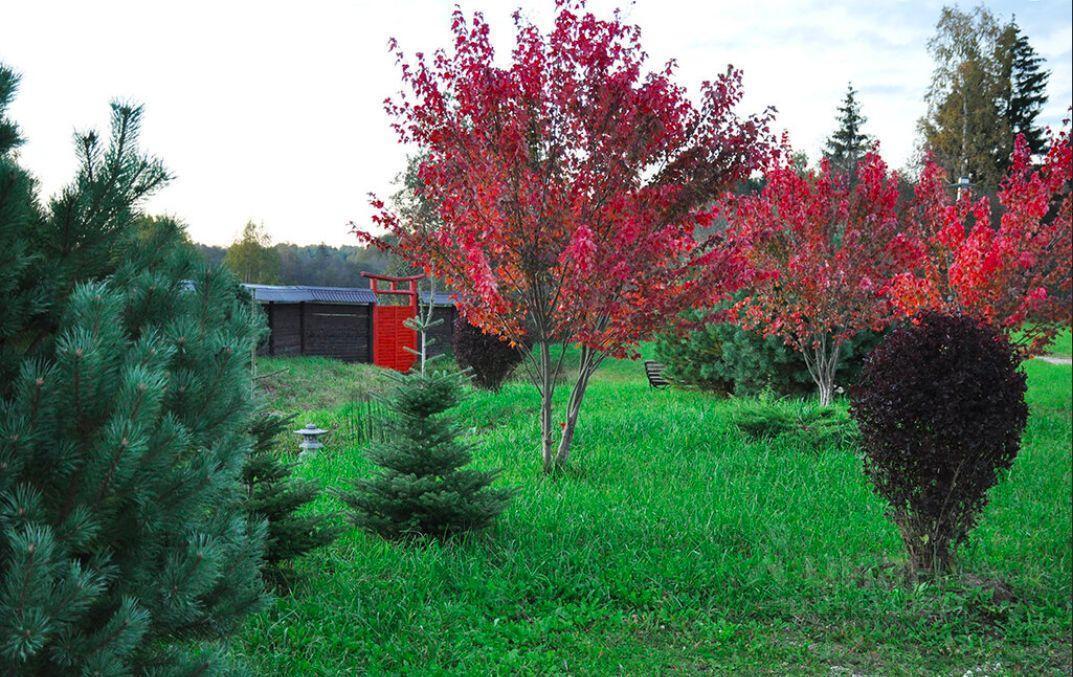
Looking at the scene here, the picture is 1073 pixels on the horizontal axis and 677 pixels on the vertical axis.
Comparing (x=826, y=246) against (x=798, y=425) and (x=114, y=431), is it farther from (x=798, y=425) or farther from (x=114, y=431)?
(x=114, y=431)

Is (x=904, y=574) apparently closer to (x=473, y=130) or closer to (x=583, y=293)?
(x=583, y=293)

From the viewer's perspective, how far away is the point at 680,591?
4.48 meters

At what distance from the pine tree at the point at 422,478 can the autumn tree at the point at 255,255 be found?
2514 centimetres

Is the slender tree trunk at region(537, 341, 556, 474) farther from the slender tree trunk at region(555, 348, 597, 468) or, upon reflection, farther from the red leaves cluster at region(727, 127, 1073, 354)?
the red leaves cluster at region(727, 127, 1073, 354)

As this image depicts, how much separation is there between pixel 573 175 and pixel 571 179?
0.12 feet

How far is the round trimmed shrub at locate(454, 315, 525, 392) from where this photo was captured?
1288 cm

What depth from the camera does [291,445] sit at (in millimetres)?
9617

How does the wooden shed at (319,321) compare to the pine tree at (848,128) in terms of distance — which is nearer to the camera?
the wooden shed at (319,321)

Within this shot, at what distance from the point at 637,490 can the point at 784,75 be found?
4048 mm

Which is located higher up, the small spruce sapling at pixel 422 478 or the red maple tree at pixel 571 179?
the red maple tree at pixel 571 179

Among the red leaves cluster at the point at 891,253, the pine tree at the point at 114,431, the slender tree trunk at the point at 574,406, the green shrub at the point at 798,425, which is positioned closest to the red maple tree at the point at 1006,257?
the red leaves cluster at the point at 891,253

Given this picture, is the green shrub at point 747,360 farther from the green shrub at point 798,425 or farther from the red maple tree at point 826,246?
the green shrub at point 798,425

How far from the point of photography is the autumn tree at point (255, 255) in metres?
28.5

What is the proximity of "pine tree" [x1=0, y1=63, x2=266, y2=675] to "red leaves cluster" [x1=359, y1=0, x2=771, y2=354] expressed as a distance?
12.8 ft
